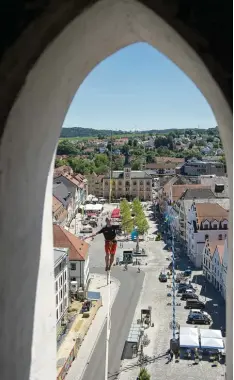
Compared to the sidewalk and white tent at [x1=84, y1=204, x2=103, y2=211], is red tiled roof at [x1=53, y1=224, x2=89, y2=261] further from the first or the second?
white tent at [x1=84, y1=204, x2=103, y2=211]

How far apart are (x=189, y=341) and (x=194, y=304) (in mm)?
4394

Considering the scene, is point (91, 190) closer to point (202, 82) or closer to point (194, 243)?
point (194, 243)

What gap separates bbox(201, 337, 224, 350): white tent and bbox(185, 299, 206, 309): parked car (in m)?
4.21

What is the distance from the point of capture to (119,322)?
17516 millimetres

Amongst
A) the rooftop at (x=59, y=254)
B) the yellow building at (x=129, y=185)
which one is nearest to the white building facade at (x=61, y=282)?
the rooftop at (x=59, y=254)

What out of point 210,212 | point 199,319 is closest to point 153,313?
point 199,319

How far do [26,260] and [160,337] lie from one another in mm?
14677

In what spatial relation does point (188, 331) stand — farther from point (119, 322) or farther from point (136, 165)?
point (136, 165)

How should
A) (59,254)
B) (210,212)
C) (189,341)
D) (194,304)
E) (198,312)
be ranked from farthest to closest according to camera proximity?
(210,212) → (194,304) → (198,312) → (59,254) → (189,341)

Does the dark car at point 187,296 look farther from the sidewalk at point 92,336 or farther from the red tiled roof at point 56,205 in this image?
the red tiled roof at point 56,205

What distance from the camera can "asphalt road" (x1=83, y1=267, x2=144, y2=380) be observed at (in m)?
14.0

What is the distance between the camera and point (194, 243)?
25172 mm

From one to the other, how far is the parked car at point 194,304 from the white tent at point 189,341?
4.01m

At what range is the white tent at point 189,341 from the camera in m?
14.4
